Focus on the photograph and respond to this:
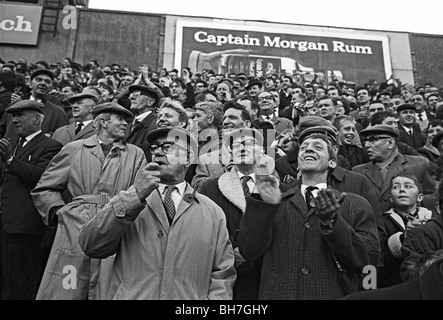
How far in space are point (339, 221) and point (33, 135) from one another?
3.26 meters

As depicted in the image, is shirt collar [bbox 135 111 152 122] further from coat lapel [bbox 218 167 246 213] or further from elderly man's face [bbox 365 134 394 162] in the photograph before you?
elderly man's face [bbox 365 134 394 162]

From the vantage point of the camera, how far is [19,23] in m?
20.6

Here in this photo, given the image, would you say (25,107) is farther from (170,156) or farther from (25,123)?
(170,156)

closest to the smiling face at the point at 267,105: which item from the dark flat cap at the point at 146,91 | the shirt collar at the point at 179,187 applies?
Answer: the dark flat cap at the point at 146,91

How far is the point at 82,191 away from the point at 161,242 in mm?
1086

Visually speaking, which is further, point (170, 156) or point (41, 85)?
point (41, 85)

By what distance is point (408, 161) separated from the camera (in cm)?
521

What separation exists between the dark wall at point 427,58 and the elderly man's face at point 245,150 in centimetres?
1974

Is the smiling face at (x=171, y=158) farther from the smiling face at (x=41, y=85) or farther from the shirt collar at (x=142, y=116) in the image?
the smiling face at (x=41, y=85)

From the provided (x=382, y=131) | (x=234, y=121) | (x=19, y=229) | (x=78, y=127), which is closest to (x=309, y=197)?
(x=234, y=121)

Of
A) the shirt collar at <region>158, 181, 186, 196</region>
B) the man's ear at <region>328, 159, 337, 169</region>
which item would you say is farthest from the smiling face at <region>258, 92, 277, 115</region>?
the shirt collar at <region>158, 181, 186, 196</region>

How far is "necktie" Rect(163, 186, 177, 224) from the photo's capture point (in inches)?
124
